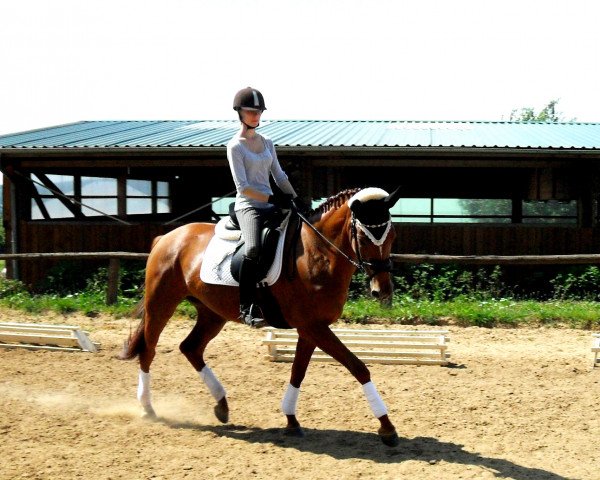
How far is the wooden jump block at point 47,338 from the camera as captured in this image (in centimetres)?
866

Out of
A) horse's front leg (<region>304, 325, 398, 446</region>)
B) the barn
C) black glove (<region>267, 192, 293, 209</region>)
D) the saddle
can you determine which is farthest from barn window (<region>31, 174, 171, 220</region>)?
horse's front leg (<region>304, 325, 398, 446</region>)

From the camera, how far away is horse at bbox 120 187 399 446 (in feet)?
16.3

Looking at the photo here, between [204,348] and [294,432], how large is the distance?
1.24 meters

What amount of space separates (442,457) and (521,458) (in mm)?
547

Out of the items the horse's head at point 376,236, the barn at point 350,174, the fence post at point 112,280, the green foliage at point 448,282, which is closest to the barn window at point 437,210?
the barn at point 350,174

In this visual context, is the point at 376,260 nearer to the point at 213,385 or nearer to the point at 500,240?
the point at 213,385

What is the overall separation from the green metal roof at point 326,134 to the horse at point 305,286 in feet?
26.6

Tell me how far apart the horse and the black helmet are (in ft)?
3.08

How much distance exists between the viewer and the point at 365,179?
18.4m

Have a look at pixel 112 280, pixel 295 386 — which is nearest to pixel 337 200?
pixel 295 386

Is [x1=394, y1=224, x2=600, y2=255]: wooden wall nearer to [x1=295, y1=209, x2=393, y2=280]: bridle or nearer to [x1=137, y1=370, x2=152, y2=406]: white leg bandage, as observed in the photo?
[x1=137, y1=370, x2=152, y2=406]: white leg bandage

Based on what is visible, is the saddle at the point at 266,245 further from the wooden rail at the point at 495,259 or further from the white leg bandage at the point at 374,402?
the wooden rail at the point at 495,259

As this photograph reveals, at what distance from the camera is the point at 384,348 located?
821 centimetres

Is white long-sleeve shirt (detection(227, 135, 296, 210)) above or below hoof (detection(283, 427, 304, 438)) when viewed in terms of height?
above
